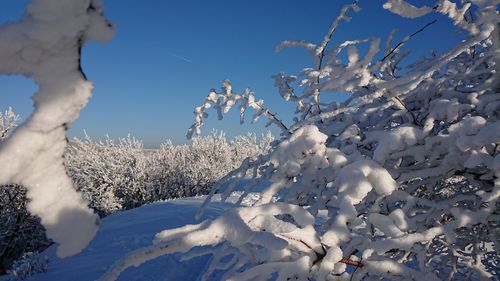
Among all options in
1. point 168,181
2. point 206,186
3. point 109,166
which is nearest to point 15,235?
point 109,166

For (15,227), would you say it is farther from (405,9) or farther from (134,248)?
(405,9)

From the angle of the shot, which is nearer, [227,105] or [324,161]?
[324,161]

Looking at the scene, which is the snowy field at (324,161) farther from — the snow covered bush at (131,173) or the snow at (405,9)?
the snow covered bush at (131,173)

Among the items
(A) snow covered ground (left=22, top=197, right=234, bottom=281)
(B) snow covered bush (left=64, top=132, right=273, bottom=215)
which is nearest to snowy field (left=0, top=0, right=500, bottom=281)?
(A) snow covered ground (left=22, top=197, right=234, bottom=281)

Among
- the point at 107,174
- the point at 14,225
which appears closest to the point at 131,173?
the point at 107,174

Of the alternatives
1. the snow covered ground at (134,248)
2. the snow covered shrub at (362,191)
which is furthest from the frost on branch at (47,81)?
the snow covered ground at (134,248)

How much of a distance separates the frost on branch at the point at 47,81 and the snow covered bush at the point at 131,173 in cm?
1602

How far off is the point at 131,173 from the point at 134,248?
10837mm

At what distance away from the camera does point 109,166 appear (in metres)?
17.8

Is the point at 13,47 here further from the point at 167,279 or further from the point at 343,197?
the point at 167,279

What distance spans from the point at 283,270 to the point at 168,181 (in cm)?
1818

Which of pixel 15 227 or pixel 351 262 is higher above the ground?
pixel 15 227

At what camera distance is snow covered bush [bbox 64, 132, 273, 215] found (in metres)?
16.7

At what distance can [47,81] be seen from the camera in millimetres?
408
